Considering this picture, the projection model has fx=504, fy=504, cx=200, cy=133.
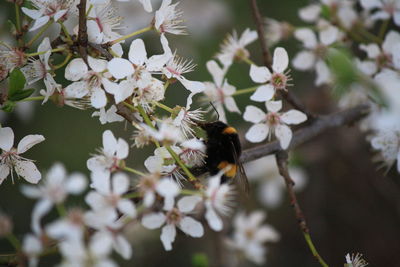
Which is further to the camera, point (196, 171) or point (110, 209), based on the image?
point (196, 171)

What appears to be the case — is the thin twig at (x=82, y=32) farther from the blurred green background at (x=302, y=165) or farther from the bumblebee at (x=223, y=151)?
the blurred green background at (x=302, y=165)

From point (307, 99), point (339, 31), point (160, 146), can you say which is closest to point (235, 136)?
point (160, 146)

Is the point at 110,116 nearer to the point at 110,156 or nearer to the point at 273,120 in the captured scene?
the point at 110,156

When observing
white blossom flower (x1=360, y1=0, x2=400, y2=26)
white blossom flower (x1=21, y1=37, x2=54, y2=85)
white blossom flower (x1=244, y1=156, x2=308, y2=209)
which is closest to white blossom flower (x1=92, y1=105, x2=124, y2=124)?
white blossom flower (x1=21, y1=37, x2=54, y2=85)

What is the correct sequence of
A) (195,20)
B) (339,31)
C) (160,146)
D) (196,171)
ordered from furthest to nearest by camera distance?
1. (195,20)
2. (339,31)
3. (196,171)
4. (160,146)

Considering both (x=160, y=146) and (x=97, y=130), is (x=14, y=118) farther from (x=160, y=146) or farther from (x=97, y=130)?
(x=160, y=146)

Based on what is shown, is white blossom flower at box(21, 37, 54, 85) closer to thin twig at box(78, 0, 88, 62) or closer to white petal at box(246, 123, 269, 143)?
thin twig at box(78, 0, 88, 62)

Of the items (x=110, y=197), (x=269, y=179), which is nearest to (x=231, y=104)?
(x=110, y=197)

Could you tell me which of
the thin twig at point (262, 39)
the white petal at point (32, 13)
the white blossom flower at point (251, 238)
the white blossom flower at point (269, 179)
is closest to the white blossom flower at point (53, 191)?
the white petal at point (32, 13)
